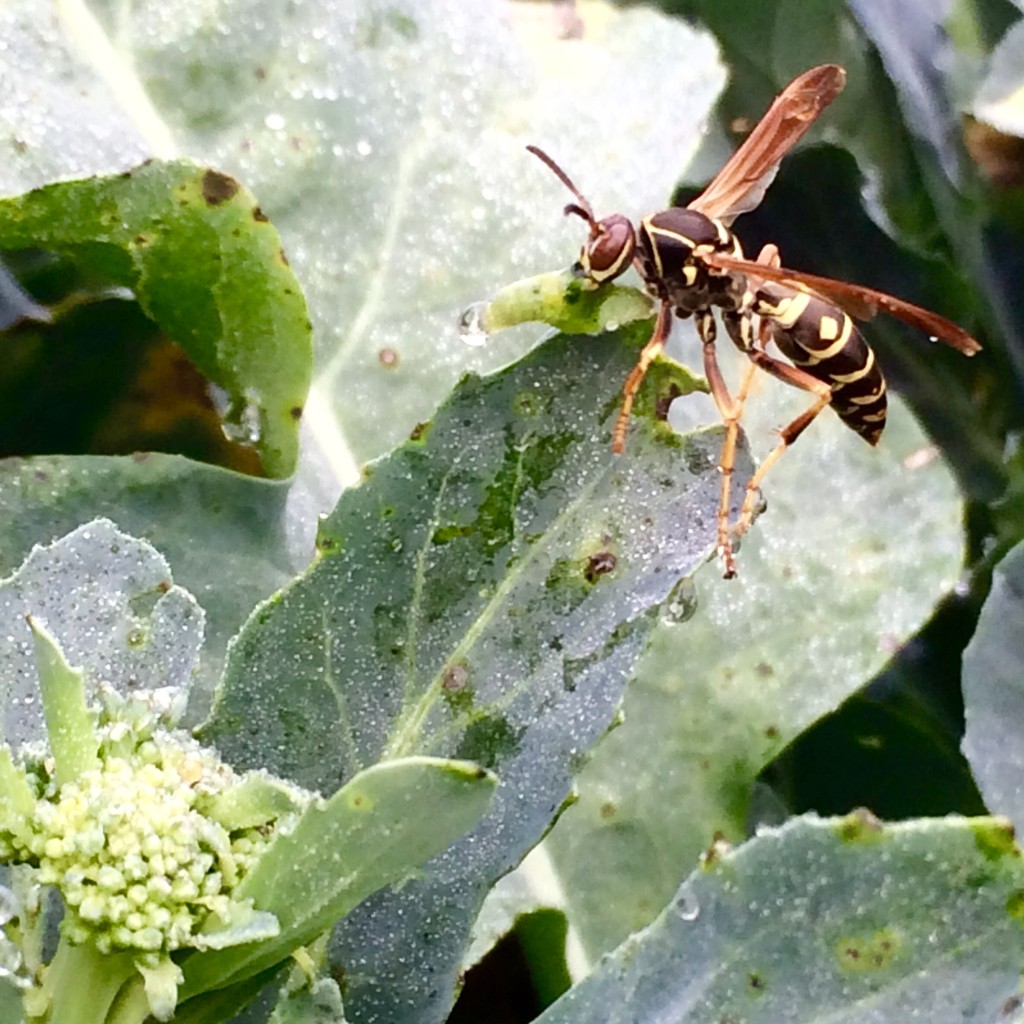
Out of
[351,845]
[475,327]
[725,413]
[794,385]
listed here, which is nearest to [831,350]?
[794,385]

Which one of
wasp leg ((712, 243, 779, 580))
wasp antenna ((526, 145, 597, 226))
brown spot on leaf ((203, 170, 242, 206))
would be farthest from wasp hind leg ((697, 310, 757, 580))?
brown spot on leaf ((203, 170, 242, 206))

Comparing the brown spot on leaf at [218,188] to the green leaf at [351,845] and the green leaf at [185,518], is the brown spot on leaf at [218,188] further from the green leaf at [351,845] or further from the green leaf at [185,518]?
the green leaf at [351,845]

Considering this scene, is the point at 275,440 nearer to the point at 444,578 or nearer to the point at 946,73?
the point at 444,578

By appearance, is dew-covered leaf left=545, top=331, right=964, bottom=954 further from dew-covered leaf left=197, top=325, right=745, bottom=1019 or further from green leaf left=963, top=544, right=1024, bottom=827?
dew-covered leaf left=197, top=325, right=745, bottom=1019

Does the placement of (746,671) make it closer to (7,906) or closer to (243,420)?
(243,420)

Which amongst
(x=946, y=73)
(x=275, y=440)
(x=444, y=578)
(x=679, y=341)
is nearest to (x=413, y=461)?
(x=444, y=578)

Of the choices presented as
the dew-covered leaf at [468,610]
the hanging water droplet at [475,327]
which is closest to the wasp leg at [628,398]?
the dew-covered leaf at [468,610]
